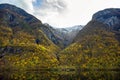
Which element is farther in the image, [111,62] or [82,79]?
[111,62]

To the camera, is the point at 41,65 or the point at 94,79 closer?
the point at 94,79

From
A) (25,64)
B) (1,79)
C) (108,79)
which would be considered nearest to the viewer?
(108,79)

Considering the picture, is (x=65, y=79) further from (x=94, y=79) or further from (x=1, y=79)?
(x=1, y=79)

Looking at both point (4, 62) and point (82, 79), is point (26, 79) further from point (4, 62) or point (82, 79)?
point (4, 62)

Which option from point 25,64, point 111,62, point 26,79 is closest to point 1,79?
point 26,79

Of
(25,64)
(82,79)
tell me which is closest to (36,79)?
(82,79)

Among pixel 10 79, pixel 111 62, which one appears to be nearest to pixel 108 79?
pixel 10 79

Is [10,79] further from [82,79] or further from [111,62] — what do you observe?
[111,62]

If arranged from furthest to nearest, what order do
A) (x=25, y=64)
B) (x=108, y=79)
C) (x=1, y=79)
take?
1. (x=25, y=64)
2. (x=1, y=79)
3. (x=108, y=79)
